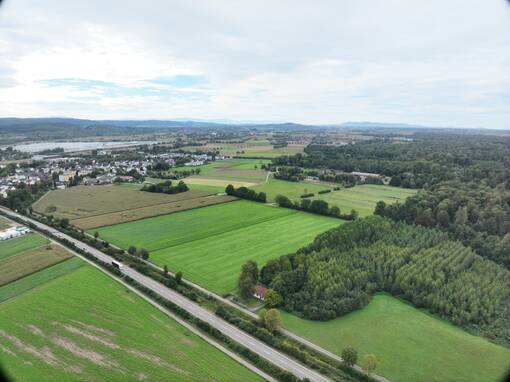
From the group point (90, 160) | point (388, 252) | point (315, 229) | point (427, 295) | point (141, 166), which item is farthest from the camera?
point (90, 160)

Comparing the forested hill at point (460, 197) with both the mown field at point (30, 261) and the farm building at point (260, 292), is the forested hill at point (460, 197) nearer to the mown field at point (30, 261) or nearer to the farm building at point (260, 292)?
the farm building at point (260, 292)

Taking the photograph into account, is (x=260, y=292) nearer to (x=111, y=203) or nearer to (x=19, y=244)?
(x=19, y=244)

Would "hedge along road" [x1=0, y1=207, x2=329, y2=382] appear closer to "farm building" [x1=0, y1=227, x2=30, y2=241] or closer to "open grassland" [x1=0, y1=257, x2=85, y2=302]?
"open grassland" [x1=0, y1=257, x2=85, y2=302]

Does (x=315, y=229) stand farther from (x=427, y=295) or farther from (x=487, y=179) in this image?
(x=487, y=179)

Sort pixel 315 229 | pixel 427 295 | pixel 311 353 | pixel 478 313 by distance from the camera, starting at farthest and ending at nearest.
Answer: pixel 315 229 < pixel 427 295 < pixel 478 313 < pixel 311 353

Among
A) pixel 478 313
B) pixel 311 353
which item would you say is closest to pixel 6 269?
pixel 311 353

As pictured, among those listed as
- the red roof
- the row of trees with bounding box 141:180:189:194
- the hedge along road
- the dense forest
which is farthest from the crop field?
the dense forest

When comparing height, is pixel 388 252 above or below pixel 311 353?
above
